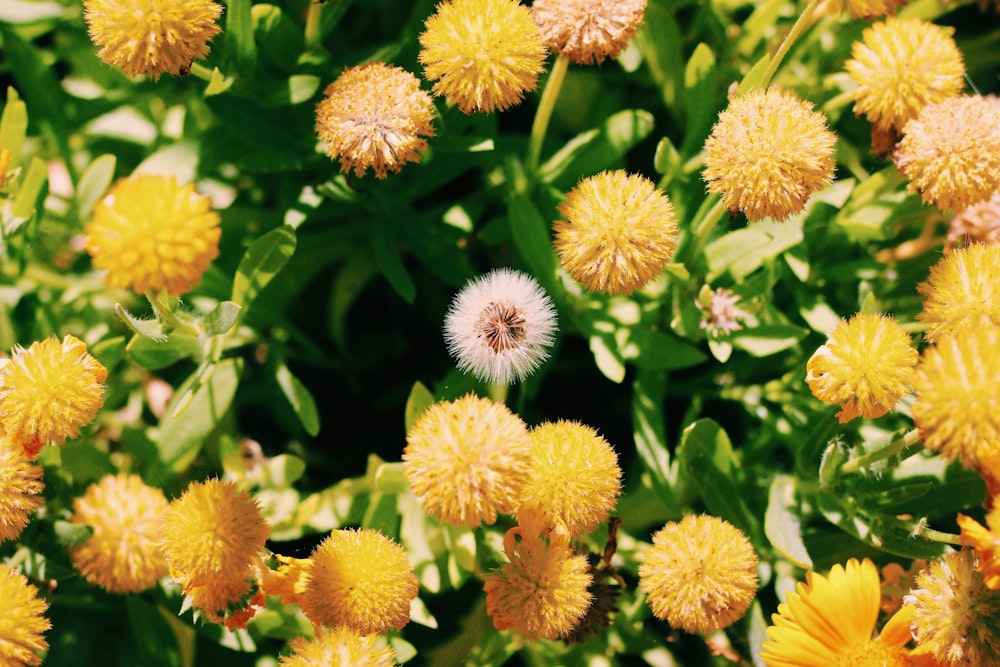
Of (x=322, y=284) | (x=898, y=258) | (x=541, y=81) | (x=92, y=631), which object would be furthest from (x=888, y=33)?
(x=92, y=631)

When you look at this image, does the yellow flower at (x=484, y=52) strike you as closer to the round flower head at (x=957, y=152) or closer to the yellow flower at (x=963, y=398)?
the round flower head at (x=957, y=152)

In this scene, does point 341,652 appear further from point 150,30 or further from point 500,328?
point 150,30

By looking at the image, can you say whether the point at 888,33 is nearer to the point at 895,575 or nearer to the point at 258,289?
the point at 895,575

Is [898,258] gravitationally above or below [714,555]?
above

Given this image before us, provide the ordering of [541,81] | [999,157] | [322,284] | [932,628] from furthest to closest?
1. [322,284]
2. [541,81]
3. [999,157]
4. [932,628]

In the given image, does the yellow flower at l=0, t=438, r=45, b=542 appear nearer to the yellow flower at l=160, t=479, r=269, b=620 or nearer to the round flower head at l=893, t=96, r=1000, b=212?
the yellow flower at l=160, t=479, r=269, b=620
